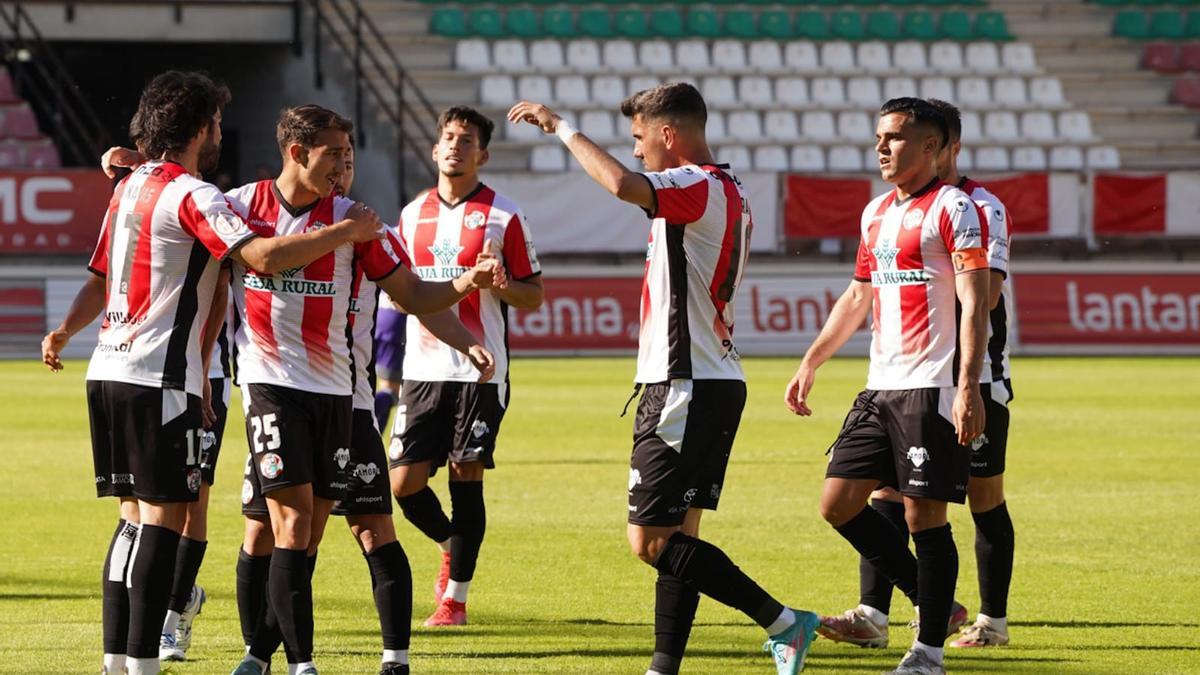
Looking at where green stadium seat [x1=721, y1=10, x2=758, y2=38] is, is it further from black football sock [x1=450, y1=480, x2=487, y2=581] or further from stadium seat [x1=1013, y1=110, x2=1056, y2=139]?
black football sock [x1=450, y1=480, x2=487, y2=581]

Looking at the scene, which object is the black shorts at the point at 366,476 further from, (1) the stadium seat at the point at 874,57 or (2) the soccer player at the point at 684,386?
(1) the stadium seat at the point at 874,57

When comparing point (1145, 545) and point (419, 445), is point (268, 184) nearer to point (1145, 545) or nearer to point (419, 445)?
point (419, 445)

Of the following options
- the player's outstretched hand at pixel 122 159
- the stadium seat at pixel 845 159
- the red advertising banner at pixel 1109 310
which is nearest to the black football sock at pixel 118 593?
the player's outstretched hand at pixel 122 159

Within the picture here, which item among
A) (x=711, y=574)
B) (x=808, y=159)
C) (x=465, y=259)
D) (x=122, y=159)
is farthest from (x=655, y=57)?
(x=711, y=574)

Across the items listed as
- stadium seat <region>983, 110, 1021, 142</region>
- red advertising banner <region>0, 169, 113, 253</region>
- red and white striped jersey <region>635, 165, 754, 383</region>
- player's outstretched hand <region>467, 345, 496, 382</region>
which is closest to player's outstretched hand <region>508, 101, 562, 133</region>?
red and white striped jersey <region>635, 165, 754, 383</region>

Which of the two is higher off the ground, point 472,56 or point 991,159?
point 472,56

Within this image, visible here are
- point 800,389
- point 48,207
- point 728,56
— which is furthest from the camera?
point 728,56

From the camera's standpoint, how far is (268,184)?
623 cm

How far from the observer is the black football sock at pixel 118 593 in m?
5.89

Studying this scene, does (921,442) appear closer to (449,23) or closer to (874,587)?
(874,587)

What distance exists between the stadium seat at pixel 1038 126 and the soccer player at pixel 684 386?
2754cm

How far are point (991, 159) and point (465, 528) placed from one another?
25.6 m

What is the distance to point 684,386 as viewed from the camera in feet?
20.0

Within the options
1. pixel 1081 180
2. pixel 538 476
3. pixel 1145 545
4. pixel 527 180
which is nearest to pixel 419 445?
pixel 1145 545
